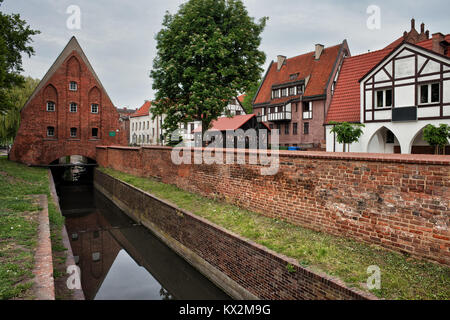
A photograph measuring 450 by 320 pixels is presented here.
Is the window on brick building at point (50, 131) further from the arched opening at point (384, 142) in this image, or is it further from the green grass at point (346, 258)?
the arched opening at point (384, 142)

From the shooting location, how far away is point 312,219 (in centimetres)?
693

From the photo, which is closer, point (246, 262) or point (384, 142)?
point (246, 262)

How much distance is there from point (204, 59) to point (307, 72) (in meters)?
19.9

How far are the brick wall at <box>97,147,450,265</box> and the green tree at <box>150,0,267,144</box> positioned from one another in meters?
5.82

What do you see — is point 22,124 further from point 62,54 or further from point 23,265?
point 23,265

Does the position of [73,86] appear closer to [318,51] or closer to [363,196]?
[318,51]

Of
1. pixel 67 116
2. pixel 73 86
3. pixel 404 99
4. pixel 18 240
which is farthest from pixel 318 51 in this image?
pixel 18 240

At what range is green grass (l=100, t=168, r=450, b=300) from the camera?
4227mm

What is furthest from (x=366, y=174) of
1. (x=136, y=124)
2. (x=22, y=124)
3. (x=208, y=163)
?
(x=136, y=124)

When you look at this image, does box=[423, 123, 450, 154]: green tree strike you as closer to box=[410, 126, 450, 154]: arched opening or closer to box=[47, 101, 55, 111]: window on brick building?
box=[410, 126, 450, 154]: arched opening

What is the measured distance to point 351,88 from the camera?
19609 mm

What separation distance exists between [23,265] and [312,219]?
5679 mm

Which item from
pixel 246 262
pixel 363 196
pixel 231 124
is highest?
pixel 231 124

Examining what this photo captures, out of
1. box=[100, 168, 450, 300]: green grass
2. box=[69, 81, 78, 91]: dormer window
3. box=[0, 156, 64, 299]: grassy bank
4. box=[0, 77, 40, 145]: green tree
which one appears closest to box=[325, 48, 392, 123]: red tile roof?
box=[100, 168, 450, 300]: green grass
